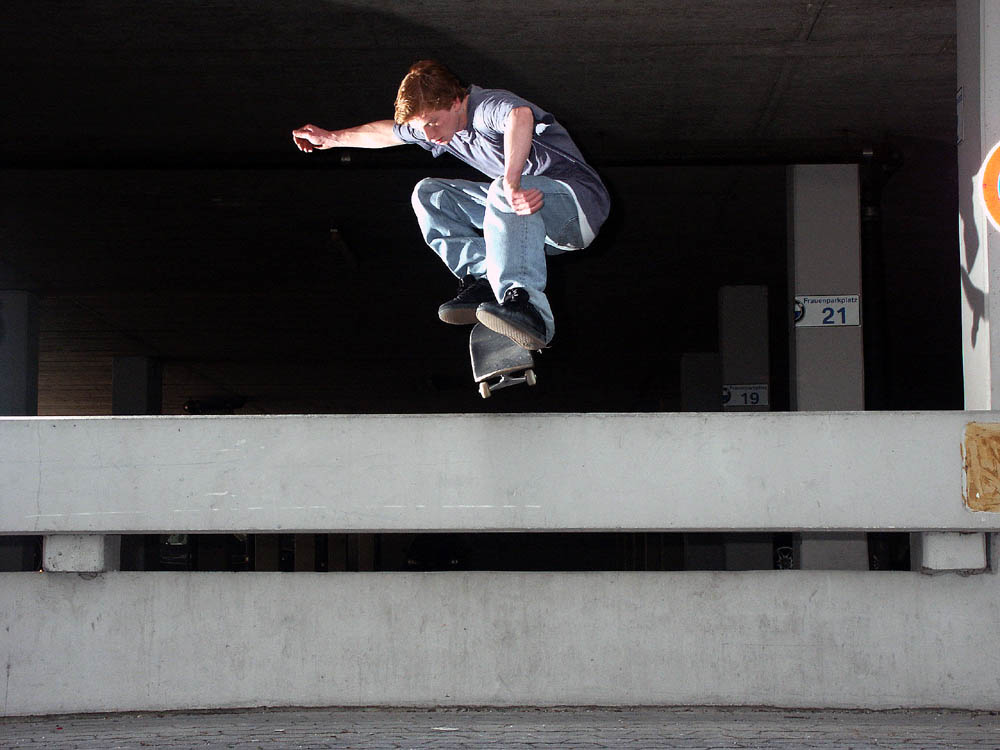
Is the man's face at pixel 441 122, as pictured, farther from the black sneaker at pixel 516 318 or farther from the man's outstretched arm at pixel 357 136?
the black sneaker at pixel 516 318

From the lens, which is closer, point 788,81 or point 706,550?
point 788,81

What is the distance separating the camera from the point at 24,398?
50.0ft

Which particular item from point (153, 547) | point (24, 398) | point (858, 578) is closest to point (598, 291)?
point (24, 398)

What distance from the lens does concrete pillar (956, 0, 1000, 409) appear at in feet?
16.5

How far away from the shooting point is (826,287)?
10.0 m

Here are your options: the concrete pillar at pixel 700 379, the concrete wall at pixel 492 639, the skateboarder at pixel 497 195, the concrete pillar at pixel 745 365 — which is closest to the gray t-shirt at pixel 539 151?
the skateboarder at pixel 497 195

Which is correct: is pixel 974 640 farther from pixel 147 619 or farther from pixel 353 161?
pixel 353 161

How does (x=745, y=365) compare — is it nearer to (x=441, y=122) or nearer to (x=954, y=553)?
(x=954, y=553)

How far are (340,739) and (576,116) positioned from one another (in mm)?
6838

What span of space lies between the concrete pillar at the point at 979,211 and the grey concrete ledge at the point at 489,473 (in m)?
0.67

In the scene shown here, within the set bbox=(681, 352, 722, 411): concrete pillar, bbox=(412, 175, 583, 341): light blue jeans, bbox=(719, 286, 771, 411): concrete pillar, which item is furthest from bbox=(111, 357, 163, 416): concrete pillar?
bbox=(412, 175, 583, 341): light blue jeans

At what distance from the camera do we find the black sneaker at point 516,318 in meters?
4.05

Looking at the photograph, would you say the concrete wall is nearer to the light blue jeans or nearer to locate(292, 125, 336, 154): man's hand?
the light blue jeans

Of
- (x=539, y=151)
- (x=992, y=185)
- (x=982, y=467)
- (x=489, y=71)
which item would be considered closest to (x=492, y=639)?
(x=539, y=151)
